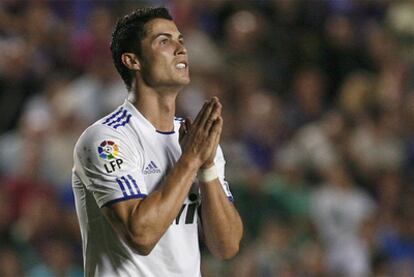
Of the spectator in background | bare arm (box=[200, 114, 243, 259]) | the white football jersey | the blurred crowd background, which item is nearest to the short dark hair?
the white football jersey

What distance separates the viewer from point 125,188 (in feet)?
13.6

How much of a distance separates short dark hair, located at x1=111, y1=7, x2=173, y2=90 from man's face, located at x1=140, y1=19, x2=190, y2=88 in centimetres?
3

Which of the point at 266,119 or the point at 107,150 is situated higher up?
the point at 266,119

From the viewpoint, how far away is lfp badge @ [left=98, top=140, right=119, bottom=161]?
166 inches

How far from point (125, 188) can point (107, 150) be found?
192mm

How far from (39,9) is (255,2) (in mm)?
2397

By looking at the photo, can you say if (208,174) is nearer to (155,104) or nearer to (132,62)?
(155,104)

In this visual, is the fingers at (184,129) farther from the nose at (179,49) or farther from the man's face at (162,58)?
the nose at (179,49)

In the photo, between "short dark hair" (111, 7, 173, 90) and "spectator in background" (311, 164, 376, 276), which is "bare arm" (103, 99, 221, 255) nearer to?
"short dark hair" (111, 7, 173, 90)

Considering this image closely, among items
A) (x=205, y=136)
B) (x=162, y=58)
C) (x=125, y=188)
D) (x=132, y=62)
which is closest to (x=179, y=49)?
(x=162, y=58)

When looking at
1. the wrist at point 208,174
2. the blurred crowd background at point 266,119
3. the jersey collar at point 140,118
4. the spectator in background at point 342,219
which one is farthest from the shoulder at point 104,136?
the spectator in background at point 342,219

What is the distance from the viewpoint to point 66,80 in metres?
10.0

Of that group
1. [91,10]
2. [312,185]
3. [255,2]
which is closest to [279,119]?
[312,185]

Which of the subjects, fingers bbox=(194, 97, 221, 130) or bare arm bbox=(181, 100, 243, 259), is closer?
fingers bbox=(194, 97, 221, 130)
